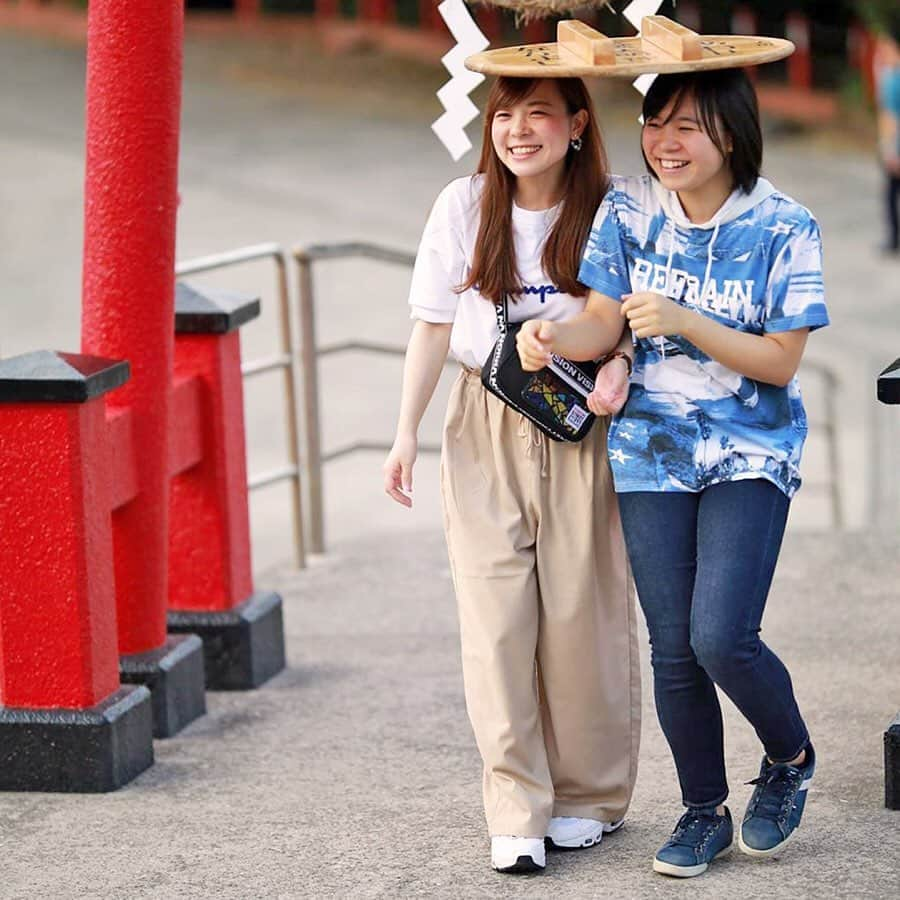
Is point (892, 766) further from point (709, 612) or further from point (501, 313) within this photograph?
point (501, 313)

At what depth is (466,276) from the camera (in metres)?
3.48

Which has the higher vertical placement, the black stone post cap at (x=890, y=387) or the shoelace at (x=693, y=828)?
the black stone post cap at (x=890, y=387)

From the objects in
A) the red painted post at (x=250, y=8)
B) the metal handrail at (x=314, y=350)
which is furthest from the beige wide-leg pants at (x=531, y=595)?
the red painted post at (x=250, y=8)

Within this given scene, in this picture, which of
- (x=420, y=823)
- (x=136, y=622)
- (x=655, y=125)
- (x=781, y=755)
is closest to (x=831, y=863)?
(x=781, y=755)

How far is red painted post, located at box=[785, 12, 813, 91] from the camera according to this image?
18.4 metres

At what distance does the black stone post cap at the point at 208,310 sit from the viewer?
4.89 metres

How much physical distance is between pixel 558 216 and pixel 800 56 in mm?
Result: 15695

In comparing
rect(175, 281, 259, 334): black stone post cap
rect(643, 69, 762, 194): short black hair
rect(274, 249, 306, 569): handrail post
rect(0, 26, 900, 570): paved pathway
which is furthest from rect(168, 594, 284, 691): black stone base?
rect(643, 69, 762, 194): short black hair

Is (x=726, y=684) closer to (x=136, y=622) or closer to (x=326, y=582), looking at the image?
(x=136, y=622)

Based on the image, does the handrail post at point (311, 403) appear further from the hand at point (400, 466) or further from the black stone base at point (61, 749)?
the hand at point (400, 466)

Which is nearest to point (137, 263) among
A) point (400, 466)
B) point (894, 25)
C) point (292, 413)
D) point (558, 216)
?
point (400, 466)

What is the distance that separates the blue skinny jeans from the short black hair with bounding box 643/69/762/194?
1.80 ft

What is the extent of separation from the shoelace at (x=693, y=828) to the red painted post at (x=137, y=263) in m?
1.50

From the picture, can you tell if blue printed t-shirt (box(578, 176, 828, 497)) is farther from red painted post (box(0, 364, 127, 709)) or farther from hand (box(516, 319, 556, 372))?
red painted post (box(0, 364, 127, 709))
